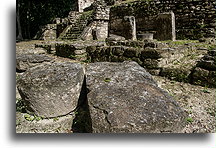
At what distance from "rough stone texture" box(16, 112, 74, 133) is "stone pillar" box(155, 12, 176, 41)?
6.63 meters

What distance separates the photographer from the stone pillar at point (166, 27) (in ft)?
26.0

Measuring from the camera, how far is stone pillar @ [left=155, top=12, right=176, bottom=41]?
793 centimetres

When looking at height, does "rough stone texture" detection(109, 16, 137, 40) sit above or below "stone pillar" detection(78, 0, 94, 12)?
below

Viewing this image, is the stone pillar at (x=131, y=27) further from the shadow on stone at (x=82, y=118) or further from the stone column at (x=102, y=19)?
the shadow on stone at (x=82, y=118)

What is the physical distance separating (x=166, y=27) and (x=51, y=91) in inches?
273

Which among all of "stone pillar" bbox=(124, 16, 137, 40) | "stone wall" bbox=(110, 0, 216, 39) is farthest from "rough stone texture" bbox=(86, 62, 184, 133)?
"stone wall" bbox=(110, 0, 216, 39)

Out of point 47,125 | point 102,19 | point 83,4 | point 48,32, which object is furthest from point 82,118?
point 83,4

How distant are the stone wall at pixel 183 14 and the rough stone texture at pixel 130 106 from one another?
283 inches

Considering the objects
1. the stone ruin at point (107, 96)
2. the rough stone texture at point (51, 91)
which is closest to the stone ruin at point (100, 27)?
the stone ruin at point (107, 96)

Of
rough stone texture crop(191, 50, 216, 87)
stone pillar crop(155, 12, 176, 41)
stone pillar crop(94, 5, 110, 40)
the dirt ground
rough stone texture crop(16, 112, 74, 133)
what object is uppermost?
stone pillar crop(94, 5, 110, 40)

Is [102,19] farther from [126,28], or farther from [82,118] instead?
[82,118]

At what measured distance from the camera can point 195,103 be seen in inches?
119

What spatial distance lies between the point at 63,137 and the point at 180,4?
8872 mm

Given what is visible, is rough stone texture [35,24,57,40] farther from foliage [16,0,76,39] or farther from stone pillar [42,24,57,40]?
foliage [16,0,76,39]
